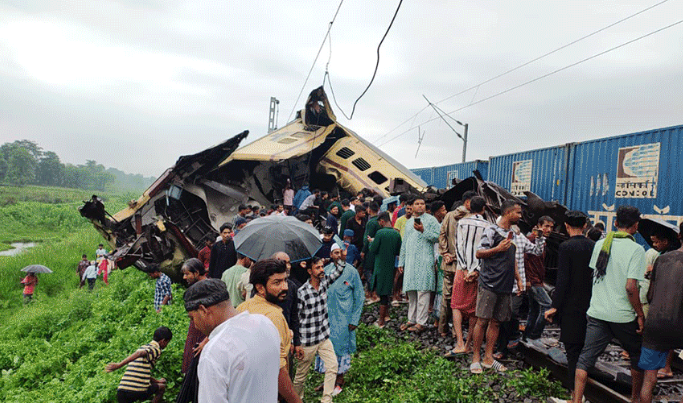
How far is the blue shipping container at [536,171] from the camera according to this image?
10.5 metres

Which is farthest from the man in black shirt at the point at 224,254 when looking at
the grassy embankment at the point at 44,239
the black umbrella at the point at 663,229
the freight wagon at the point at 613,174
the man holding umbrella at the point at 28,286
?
the grassy embankment at the point at 44,239

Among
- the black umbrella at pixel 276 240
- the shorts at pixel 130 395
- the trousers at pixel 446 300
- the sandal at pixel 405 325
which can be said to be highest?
the black umbrella at pixel 276 240

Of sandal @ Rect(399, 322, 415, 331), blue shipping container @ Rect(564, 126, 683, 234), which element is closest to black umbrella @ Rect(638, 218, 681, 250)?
sandal @ Rect(399, 322, 415, 331)

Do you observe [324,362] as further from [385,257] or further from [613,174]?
[613,174]

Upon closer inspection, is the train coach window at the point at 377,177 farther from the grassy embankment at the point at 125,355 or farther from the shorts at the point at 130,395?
the shorts at the point at 130,395

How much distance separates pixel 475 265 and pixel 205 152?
9342 millimetres

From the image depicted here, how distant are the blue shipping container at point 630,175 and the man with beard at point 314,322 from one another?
22.4 feet

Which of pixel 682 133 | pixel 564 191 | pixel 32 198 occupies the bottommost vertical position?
pixel 32 198

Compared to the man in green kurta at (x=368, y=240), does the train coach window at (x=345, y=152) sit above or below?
above

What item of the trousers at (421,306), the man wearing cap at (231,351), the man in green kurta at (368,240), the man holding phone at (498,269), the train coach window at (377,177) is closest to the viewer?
the man wearing cap at (231,351)

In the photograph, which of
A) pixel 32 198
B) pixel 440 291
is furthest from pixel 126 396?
pixel 32 198

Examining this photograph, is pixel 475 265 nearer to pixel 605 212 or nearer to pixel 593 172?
pixel 605 212

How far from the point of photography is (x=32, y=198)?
57.0 m

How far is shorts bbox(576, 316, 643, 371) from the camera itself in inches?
126
